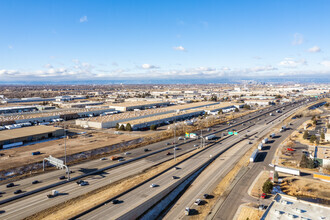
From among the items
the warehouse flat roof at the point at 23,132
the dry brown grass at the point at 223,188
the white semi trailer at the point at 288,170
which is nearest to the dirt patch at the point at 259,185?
the white semi trailer at the point at 288,170

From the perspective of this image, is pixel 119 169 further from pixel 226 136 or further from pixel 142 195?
pixel 226 136

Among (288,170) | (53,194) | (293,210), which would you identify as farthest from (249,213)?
(53,194)

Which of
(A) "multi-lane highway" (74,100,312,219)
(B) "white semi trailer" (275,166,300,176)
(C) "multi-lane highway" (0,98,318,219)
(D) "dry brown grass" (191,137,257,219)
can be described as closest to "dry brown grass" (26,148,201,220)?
(C) "multi-lane highway" (0,98,318,219)

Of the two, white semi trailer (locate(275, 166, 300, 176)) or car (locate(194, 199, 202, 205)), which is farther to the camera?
white semi trailer (locate(275, 166, 300, 176))

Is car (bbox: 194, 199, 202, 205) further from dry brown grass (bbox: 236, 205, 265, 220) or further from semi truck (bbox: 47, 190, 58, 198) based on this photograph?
semi truck (bbox: 47, 190, 58, 198)

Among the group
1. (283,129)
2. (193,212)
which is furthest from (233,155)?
(283,129)
